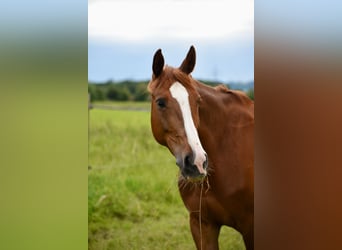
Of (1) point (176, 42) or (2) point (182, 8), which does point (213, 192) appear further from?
(2) point (182, 8)

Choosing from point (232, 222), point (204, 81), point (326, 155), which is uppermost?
point (204, 81)

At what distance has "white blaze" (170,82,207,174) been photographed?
97.0 inches

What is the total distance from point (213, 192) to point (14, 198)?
106cm

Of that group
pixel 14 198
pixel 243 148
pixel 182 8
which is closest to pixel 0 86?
pixel 14 198

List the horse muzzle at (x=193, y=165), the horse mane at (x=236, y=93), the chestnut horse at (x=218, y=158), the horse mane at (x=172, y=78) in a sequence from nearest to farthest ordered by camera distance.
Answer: the horse muzzle at (x=193, y=165) < the horse mane at (x=172, y=78) < the chestnut horse at (x=218, y=158) < the horse mane at (x=236, y=93)

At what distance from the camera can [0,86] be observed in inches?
99.7

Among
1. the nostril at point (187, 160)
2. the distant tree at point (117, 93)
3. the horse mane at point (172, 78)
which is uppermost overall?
the horse mane at point (172, 78)

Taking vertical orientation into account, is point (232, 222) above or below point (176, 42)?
below

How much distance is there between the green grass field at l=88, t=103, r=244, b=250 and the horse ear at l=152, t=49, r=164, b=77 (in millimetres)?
349

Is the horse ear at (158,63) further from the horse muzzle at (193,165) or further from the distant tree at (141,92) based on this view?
the horse muzzle at (193,165)

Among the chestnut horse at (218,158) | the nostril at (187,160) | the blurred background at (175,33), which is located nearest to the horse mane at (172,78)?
the chestnut horse at (218,158)

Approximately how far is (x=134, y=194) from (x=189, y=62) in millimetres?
865

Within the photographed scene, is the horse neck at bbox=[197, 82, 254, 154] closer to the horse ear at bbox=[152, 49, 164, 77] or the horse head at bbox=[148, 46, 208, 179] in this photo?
the horse head at bbox=[148, 46, 208, 179]

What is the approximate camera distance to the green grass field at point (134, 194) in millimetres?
2938
